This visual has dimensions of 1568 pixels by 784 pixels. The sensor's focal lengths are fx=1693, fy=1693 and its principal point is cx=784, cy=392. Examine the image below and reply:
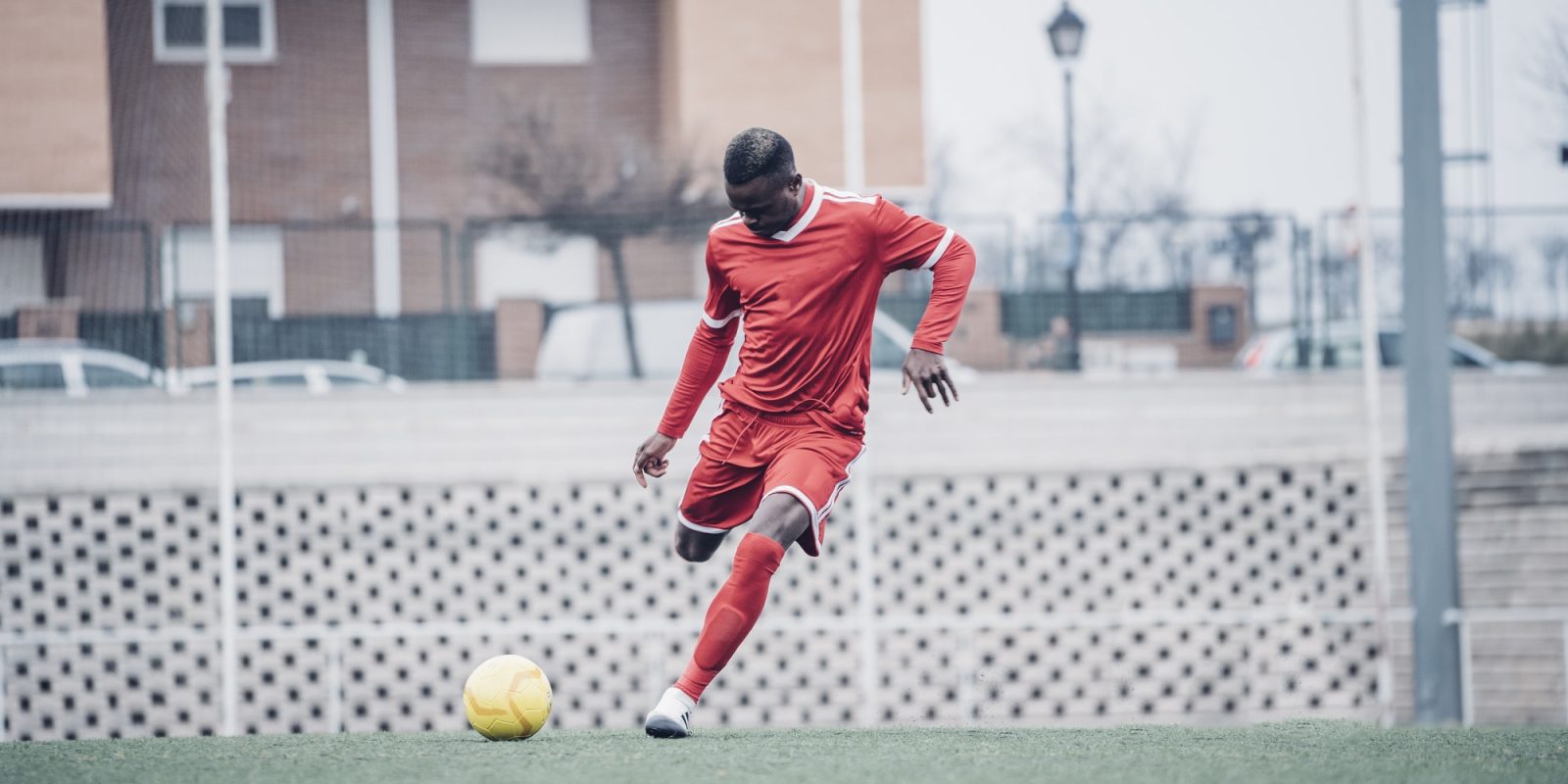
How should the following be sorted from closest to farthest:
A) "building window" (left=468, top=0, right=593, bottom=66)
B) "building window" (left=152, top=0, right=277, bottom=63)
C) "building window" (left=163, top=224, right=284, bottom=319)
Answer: "building window" (left=152, top=0, right=277, bottom=63)
"building window" (left=163, top=224, right=284, bottom=319)
"building window" (left=468, top=0, right=593, bottom=66)

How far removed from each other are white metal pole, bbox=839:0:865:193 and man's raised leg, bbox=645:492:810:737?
4636 millimetres

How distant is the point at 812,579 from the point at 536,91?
4.35m

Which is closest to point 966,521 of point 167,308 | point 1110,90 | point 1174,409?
point 1174,409

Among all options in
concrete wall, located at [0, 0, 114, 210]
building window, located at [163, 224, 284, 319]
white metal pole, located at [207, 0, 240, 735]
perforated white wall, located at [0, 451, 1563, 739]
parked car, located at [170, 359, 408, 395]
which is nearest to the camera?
white metal pole, located at [207, 0, 240, 735]

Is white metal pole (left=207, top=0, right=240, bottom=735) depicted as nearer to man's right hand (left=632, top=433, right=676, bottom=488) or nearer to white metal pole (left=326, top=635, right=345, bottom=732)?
white metal pole (left=326, top=635, right=345, bottom=732)

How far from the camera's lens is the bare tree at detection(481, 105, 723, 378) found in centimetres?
1222

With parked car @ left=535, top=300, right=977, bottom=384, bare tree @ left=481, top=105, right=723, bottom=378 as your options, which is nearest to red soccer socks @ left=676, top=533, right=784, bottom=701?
parked car @ left=535, top=300, right=977, bottom=384

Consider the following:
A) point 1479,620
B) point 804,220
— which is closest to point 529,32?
point 1479,620

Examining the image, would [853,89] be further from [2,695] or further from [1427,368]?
[2,695]

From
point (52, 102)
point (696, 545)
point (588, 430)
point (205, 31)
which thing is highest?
point (205, 31)

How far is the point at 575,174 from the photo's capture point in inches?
494

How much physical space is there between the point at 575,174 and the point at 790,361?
7.64 metres

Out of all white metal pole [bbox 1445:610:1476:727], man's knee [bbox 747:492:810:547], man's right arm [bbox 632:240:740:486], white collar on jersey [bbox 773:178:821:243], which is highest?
white collar on jersey [bbox 773:178:821:243]

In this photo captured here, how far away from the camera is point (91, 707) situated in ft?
33.4
